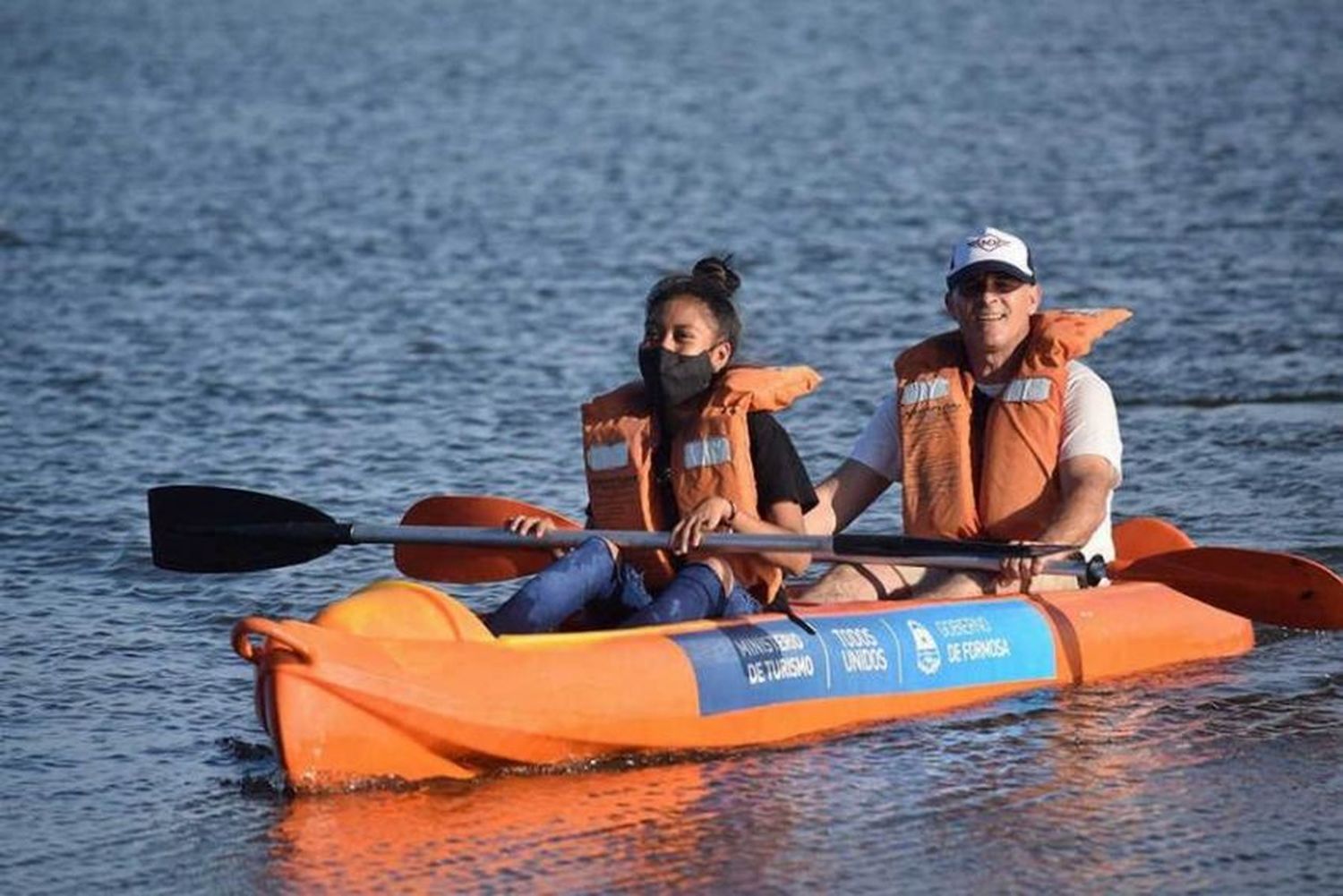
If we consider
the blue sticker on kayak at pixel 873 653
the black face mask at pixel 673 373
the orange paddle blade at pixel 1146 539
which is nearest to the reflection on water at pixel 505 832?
the blue sticker on kayak at pixel 873 653

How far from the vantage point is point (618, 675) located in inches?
270

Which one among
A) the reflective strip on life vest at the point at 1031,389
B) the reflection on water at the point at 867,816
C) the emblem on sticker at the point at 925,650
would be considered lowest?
the reflection on water at the point at 867,816

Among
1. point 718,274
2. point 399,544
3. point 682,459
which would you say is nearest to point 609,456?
point 682,459

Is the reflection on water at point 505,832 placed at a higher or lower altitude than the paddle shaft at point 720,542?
lower

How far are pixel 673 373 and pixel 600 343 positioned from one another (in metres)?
6.62

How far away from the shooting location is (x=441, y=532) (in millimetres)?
7574

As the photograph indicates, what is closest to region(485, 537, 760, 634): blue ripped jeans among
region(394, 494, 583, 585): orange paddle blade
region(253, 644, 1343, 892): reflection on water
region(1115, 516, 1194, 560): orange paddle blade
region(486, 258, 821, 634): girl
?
region(486, 258, 821, 634): girl

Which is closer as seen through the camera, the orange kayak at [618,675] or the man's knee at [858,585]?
the orange kayak at [618,675]

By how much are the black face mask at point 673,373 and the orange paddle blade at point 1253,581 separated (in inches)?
55.8

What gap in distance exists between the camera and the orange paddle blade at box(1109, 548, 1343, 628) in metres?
7.86

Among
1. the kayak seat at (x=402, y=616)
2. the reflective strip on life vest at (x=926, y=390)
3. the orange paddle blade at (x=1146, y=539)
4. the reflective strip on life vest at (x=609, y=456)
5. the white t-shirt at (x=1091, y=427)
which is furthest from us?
the orange paddle blade at (x=1146, y=539)

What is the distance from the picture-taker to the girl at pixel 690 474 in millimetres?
7230

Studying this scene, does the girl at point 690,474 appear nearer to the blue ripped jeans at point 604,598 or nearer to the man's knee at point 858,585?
the blue ripped jeans at point 604,598

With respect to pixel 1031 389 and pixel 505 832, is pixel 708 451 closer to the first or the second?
pixel 1031 389
